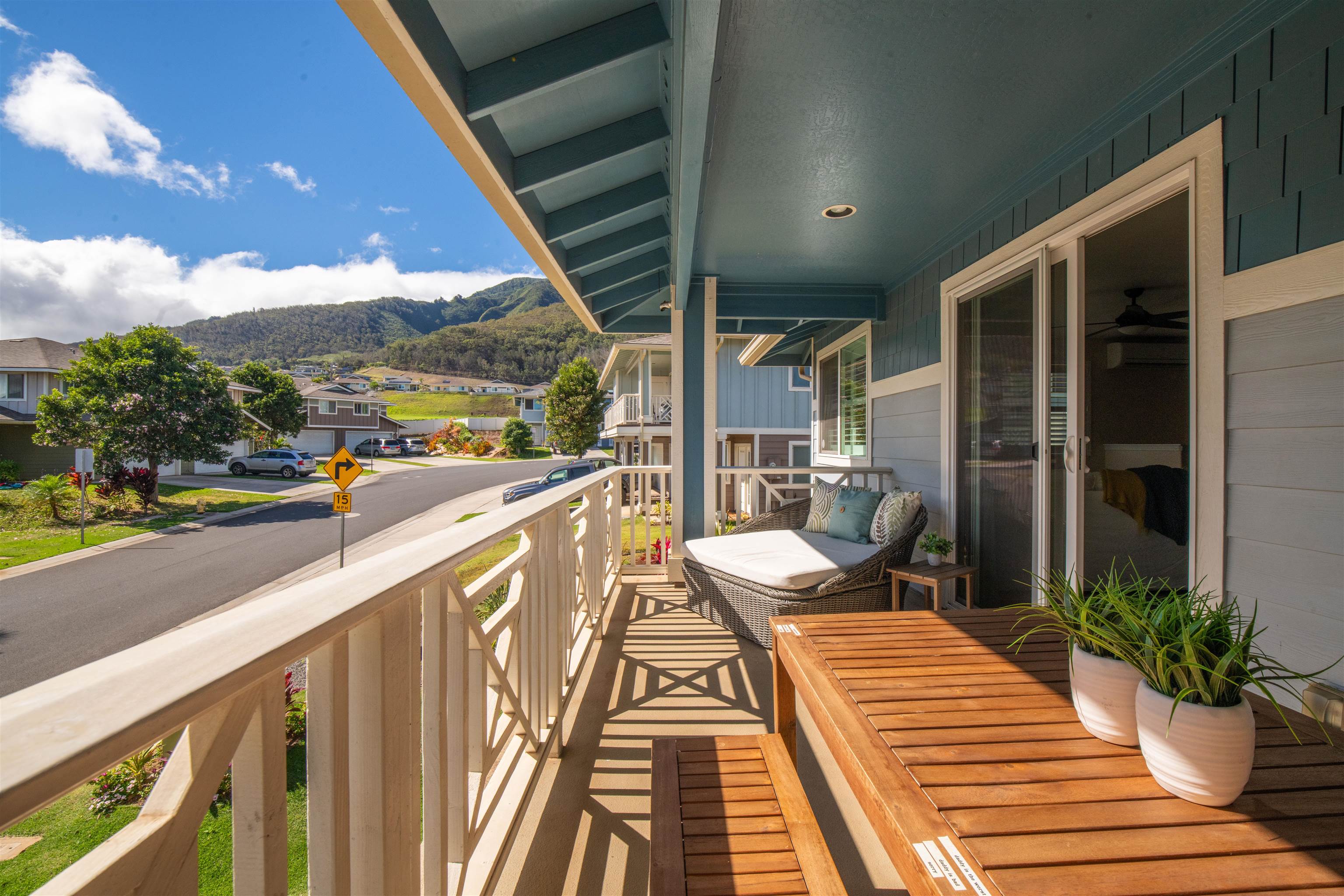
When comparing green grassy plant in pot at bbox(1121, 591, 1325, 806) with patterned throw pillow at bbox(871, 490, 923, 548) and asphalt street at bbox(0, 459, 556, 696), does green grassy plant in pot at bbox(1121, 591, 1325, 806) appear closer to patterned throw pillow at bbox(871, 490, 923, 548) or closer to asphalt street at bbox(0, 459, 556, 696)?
patterned throw pillow at bbox(871, 490, 923, 548)

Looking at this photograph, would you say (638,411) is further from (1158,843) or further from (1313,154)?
(1158,843)

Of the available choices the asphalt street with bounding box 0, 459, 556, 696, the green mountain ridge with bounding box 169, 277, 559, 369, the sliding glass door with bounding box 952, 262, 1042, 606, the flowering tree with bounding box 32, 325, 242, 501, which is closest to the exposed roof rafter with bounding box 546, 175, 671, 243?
the sliding glass door with bounding box 952, 262, 1042, 606

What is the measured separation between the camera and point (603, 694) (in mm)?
2592

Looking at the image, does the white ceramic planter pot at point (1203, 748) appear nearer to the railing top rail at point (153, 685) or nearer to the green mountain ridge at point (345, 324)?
the railing top rail at point (153, 685)

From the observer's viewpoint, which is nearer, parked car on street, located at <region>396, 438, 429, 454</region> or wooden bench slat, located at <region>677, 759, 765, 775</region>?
wooden bench slat, located at <region>677, 759, 765, 775</region>

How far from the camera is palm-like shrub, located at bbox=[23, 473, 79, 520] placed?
12.6 metres

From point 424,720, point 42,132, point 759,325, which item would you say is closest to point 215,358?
point 42,132

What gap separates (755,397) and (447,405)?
4616 centimetres

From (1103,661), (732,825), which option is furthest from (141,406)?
(1103,661)

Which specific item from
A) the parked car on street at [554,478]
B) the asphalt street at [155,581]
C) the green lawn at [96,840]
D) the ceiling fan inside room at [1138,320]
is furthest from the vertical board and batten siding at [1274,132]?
the parked car on street at [554,478]

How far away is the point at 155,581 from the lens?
1199 centimetres

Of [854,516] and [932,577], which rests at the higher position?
[854,516]

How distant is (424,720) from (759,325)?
5.43 meters

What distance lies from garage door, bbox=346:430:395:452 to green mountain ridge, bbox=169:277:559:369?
1074cm
